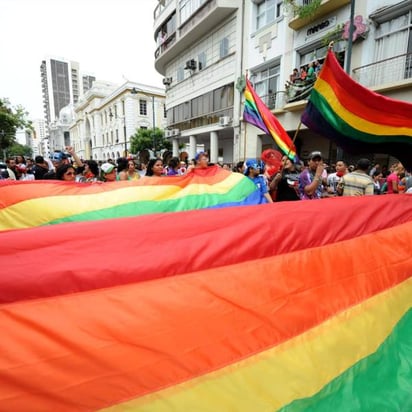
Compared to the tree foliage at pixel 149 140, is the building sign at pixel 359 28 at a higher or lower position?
higher

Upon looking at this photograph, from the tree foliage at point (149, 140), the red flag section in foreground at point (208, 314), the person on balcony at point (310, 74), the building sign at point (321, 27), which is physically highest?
the building sign at point (321, 27)

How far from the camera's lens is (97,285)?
39.6 inches

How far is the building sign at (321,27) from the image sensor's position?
11.3 metres

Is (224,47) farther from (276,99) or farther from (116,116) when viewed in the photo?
(116,116)

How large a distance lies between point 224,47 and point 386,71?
383 inches

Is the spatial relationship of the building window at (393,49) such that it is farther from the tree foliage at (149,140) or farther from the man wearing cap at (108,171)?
the tree foliage at (149,140)

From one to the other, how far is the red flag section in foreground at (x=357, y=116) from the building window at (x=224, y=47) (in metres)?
15.8

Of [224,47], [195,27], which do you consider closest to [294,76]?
[224,47]

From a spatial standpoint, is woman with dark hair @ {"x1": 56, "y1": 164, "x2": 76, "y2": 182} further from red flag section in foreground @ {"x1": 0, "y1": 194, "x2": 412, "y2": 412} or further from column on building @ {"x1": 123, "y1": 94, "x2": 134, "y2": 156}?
column on building @ {"x1": 123, "y1": 94, "x2": 134, "y2": 156}

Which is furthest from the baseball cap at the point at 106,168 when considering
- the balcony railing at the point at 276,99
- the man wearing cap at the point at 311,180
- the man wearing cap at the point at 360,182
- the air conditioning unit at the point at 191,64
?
the air conditioning unit at the point at 191,64

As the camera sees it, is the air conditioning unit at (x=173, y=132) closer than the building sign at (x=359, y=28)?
No

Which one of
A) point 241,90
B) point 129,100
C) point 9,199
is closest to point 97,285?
point 9,199

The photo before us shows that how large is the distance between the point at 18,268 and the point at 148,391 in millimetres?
611

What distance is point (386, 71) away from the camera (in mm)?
10031
